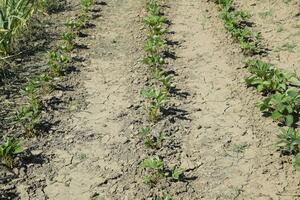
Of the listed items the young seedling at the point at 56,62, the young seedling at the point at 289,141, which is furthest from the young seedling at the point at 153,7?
the young seedling at the point at 289,141

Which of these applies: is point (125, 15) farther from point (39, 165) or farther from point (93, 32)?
point (39, 165)

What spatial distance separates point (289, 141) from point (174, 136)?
1184 mm

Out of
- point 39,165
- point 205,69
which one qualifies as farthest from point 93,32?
point 39,165

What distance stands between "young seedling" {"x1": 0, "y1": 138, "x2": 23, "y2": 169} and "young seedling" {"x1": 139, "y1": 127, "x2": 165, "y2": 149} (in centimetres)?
125

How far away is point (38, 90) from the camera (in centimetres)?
510

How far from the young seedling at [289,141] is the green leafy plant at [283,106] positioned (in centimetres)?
33

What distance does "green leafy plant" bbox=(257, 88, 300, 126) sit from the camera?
14.5 ft

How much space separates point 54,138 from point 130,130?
828 mm

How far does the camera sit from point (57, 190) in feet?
12.2

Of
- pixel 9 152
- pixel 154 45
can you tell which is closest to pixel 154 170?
pixel 9 152

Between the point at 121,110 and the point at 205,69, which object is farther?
the point at 205,69

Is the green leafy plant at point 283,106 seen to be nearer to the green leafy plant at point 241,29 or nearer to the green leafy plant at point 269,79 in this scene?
the green leafy plant at point 269,79

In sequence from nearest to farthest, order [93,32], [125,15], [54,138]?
[54,138] → [93,32] → [125,15]

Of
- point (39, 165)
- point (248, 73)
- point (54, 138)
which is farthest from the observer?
point (248, 73)
